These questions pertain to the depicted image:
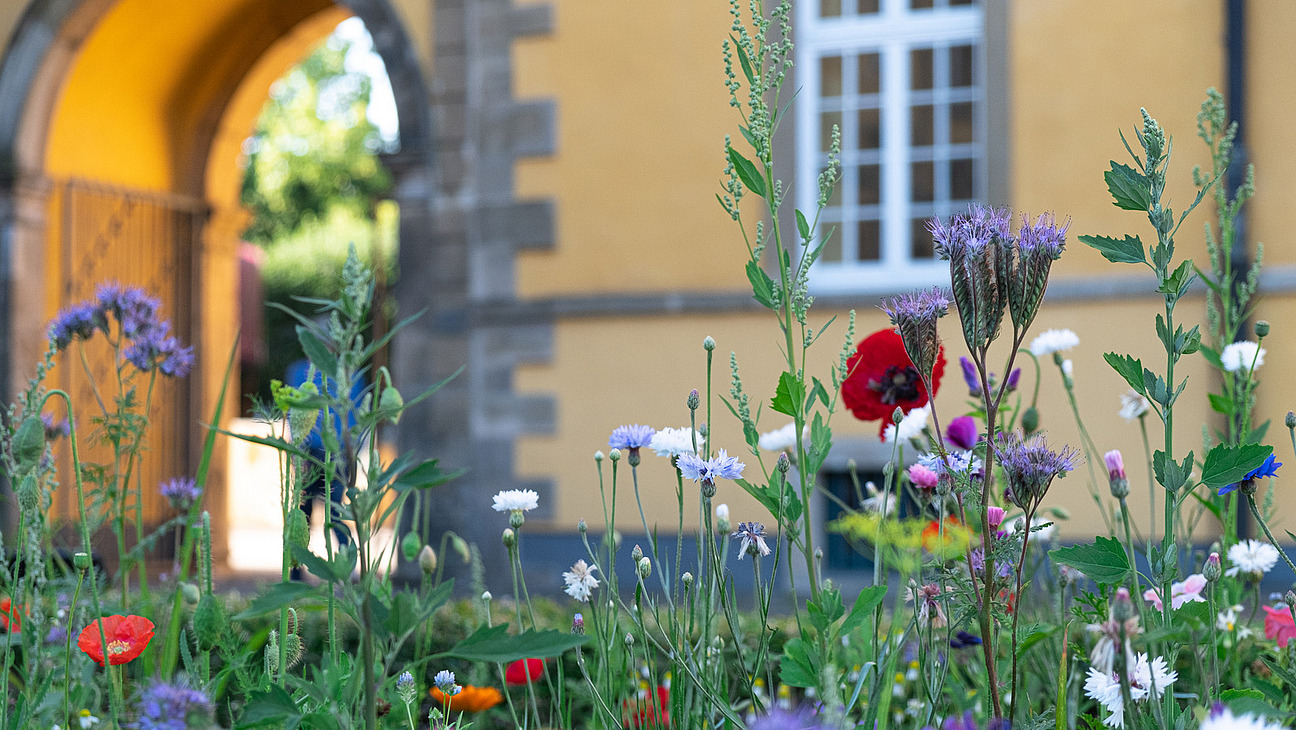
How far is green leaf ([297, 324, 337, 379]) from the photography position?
2.65 ft

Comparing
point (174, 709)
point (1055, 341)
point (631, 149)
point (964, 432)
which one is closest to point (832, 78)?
point (631, 149)

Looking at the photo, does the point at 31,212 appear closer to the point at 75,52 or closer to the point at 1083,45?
the point at 75,52

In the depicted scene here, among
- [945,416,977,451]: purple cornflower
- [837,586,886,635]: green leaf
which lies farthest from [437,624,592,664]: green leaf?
[945,416,977,451]: purple cornflower

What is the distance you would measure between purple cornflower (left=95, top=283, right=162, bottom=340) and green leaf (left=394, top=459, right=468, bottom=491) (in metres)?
1.52

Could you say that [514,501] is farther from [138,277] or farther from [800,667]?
[138,277]

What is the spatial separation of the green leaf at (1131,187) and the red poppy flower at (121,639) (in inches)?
48.7

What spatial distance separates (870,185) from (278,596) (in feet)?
18.9

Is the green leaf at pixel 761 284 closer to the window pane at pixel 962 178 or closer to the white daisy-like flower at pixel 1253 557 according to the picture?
the white daisy-like flower at pixel 1253 557

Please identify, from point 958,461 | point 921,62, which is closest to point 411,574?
point 921,62

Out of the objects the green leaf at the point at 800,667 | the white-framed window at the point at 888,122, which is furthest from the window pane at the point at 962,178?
the green leaf at the point at 800,667

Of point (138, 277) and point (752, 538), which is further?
point (138, 277)

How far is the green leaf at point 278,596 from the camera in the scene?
0.79 meters

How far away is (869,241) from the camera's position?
621 cm

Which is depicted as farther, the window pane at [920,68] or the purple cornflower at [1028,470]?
the window pane at [920,68]
